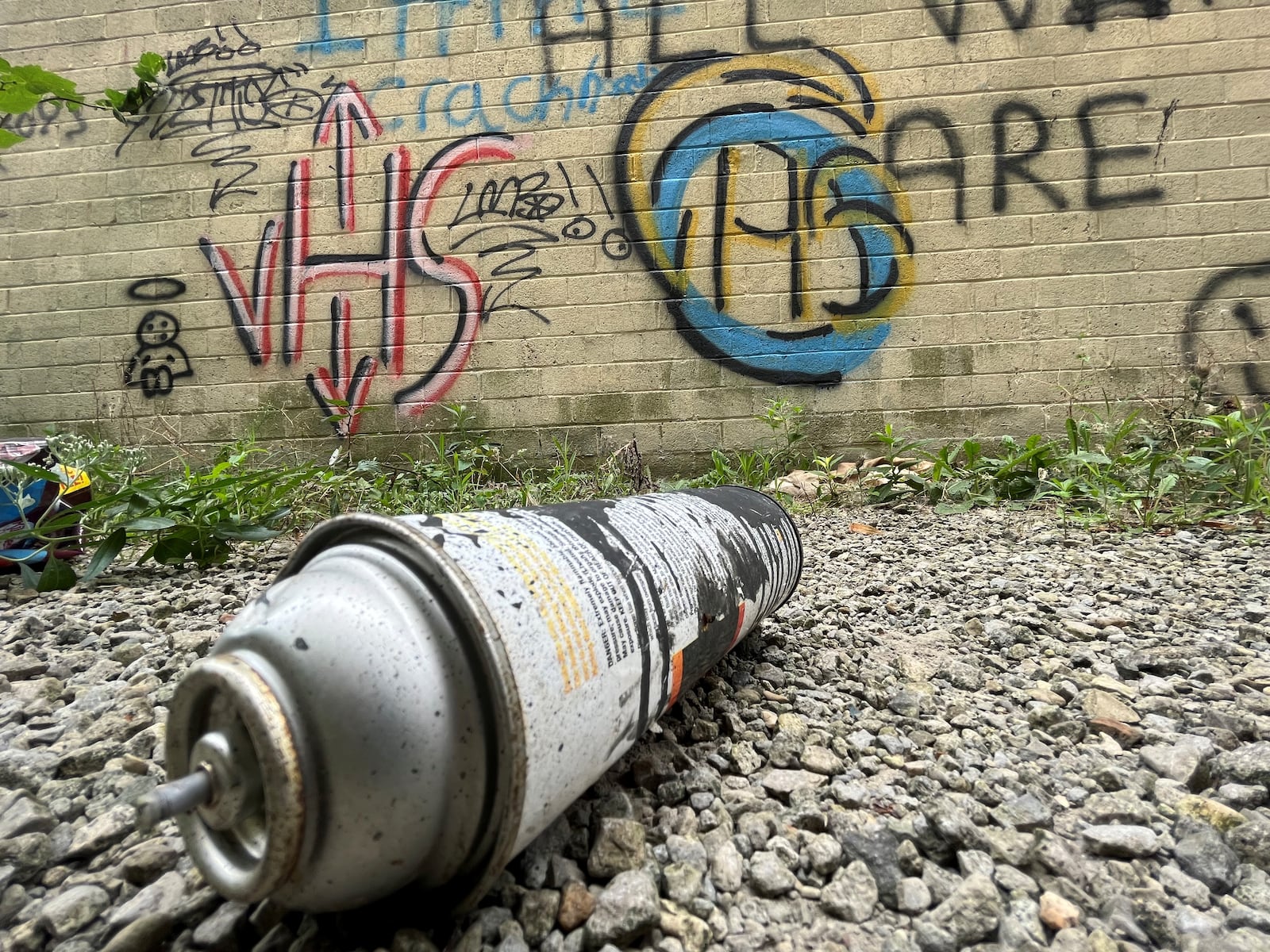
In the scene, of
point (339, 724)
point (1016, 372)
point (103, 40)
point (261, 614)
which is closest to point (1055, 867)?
point (339, 724)

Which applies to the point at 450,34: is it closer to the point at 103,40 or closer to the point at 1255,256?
the point at 103,40

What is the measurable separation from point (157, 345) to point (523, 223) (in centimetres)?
219

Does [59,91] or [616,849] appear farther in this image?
[59,91]

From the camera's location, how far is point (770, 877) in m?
0.86

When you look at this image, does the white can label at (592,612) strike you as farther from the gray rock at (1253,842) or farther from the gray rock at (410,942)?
the gray rock at (1253,842)

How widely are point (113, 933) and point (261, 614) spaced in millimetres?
409

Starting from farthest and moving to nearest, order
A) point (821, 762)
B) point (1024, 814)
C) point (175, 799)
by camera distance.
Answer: point (821, 762)
point (1024, 814)
point (175, 799)

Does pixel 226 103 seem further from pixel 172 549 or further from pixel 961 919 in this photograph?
pixel 961 919

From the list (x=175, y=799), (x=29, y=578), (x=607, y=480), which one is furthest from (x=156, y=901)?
(x=607, y=480)

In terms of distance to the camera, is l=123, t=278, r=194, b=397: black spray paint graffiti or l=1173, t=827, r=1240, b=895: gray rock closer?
l=1173, t=827, r=1240, b=895: gray rock

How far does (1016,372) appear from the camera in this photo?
365 centimetres

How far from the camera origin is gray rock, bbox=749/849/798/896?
85cm

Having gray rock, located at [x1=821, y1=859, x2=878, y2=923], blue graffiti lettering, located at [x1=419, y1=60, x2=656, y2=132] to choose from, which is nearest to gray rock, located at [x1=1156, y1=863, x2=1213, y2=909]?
gray rock, located at [x1=821, y1=859, x2=878, y2=923]

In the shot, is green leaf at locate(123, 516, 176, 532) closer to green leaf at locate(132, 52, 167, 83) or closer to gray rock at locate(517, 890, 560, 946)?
gray rock at locate(517, 890, 560, 946)
